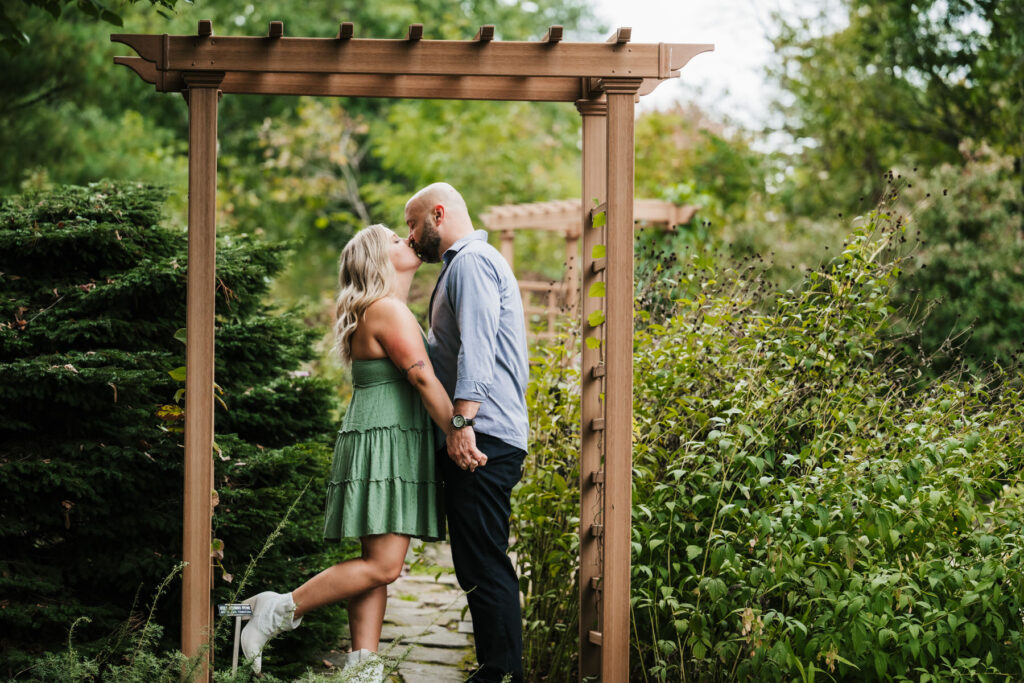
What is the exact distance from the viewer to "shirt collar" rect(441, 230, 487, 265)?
3.11 m

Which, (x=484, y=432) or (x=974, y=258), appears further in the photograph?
(x=974, y=258)

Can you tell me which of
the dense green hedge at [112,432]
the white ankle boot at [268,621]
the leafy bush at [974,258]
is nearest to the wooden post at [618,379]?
the white ankle boot at [268,621]

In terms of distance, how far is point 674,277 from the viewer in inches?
169

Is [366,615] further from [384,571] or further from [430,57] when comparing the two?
[430,57]

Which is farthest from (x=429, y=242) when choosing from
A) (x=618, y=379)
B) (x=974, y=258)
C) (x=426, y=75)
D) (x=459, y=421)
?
(x=974, y=258)

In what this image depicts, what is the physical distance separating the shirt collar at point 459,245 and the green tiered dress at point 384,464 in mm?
404

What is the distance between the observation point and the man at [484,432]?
292 centimetres

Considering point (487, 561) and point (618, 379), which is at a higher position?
point (618, 379)

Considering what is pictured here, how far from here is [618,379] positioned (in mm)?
3039

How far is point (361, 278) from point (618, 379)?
0.92 meters

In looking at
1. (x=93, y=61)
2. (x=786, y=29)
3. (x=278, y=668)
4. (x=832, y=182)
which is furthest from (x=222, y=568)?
(x=786, y=29)

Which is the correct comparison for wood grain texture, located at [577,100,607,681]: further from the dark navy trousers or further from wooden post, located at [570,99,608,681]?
the dark navy trousers

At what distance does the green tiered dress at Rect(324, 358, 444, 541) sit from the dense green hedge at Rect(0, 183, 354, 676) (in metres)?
0.66

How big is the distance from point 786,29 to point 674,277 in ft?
39.8
